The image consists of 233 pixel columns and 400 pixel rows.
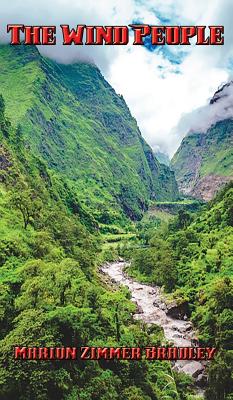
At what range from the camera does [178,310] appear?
83.8 meters

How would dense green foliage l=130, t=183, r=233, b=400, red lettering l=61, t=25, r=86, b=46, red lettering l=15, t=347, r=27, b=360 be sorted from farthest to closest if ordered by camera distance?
dense green foliage l=130, t=183, r=233, b=400
red lettering l=15, t=347, r=27, b=360
red lettering l=61, t=25, r=86, b=46

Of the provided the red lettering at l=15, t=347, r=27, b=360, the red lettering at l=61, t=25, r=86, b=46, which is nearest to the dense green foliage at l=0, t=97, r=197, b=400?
the red lettering at l=15, t=347, r=27, b=360

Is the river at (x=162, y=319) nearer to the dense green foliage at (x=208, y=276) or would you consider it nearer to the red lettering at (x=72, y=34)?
the dense green foliage at (x=208, y=276)

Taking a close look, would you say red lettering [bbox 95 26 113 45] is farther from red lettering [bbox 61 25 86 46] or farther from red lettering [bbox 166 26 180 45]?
red lettering [bbox 166 26 180 45]

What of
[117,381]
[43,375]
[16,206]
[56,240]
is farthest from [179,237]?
[43,375]

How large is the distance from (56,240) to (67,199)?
80.8m

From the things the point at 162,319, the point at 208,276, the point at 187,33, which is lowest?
the point at 162,319

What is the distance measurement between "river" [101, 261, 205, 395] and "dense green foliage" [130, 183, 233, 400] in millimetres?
2801

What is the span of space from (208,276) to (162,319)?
14555mm

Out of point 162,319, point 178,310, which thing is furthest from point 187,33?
point 178,310

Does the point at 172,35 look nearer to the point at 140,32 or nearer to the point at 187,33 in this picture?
the point at 187,33

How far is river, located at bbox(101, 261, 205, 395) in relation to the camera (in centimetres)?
5956

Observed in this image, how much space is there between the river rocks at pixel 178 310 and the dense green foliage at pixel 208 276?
109 cm

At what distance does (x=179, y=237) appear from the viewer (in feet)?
404
